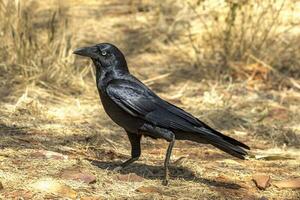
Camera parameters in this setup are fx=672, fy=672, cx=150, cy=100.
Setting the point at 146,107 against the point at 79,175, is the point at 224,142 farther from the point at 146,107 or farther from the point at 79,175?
the point at 79,175

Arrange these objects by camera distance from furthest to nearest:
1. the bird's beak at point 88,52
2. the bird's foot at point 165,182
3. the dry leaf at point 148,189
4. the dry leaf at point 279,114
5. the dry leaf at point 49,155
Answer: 1. the dry leaf at point 279,114
2. the dry leaf at point 49,155
3. the bird's beak at point 88,52
4. the bird's foot at point 165,182
5. the dry leaf at point 148,189

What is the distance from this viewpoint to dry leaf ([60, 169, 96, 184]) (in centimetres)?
412

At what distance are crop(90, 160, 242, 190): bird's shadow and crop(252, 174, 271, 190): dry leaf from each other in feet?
0.41

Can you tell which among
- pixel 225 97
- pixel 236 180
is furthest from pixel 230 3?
pixel 236 180

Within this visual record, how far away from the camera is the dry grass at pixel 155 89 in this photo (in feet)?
14.1

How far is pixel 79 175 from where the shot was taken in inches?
164

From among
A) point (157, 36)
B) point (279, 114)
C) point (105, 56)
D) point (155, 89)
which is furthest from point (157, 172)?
point (157, 36)

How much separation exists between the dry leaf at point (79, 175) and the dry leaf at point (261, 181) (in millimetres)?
1063

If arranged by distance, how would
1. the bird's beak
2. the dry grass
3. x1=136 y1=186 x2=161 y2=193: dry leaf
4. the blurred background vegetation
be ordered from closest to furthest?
x1=136 y1=186 x2=161 y2=193: dry leaf → the dry grass → the bird's beak → the blurred background vegetation

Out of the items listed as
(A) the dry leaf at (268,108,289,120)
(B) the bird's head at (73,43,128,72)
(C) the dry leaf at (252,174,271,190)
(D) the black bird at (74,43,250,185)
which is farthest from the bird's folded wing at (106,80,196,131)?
(A) the dry leaf at (268,108,289,120)

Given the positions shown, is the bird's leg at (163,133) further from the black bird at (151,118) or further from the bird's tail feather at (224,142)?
the bird's tail feather at (224,142)

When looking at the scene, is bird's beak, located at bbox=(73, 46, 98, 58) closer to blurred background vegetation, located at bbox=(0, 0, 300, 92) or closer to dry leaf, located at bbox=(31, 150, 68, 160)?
dry leaf, located at bbox=(31, 150, 68, 160)

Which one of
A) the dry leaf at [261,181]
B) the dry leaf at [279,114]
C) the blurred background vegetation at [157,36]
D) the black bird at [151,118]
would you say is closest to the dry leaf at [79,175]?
the black bird at [151,118]

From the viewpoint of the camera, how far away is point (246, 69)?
7590 mm
